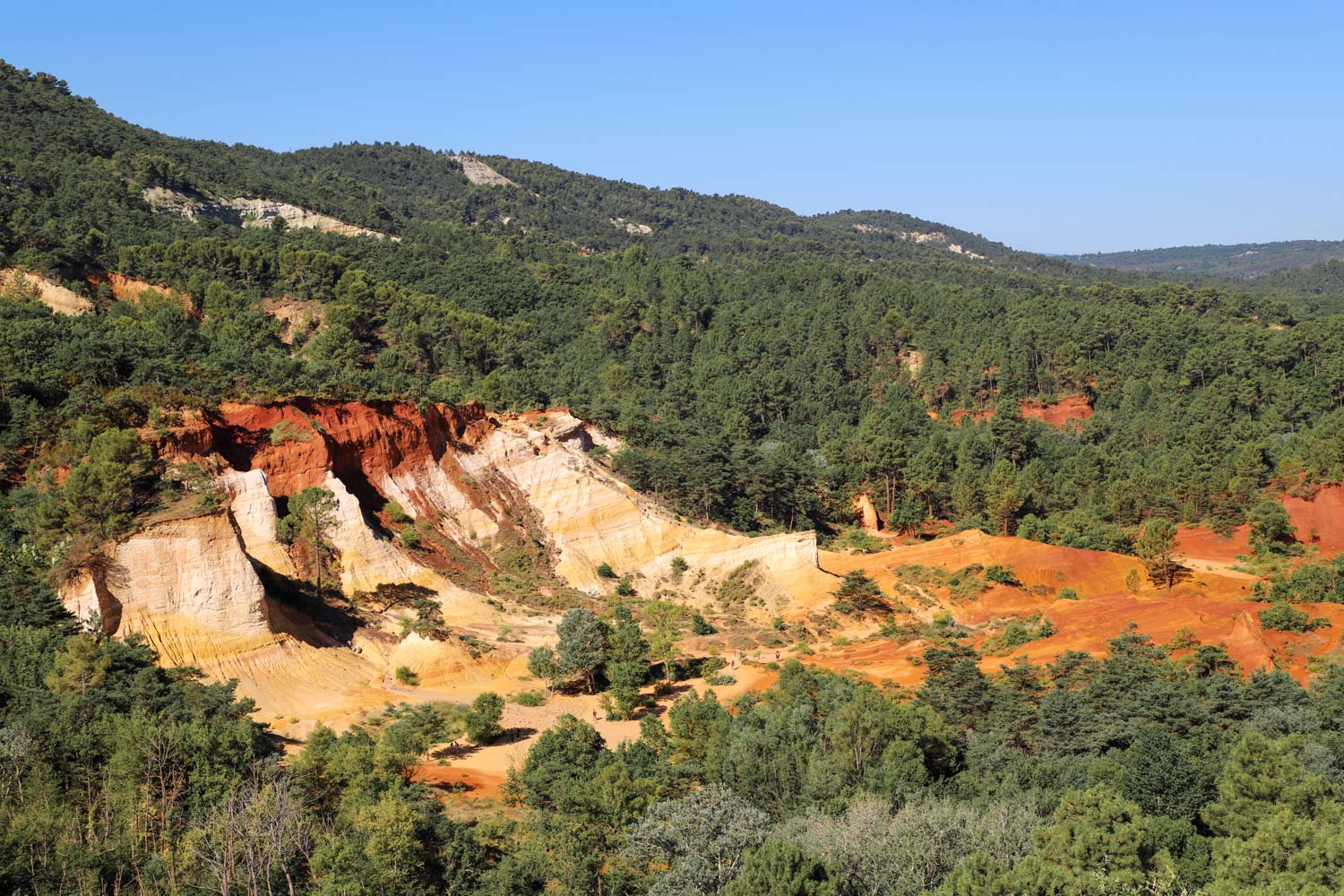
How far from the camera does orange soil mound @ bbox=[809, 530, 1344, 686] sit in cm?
4616

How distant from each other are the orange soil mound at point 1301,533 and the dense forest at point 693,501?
6.44 feet

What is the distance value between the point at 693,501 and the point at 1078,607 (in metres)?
25.0

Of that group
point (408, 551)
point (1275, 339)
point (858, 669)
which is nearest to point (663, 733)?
point (858, 669)

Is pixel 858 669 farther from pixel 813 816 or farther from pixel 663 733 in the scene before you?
pixel 813 816

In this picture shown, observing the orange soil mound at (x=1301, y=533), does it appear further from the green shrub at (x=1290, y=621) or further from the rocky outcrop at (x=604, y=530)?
the rocky outcrop at (x=604, y=530)

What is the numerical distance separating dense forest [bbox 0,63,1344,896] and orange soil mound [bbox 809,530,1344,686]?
359 centimetres

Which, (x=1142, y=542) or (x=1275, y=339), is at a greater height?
A: (x=1275, y=339)

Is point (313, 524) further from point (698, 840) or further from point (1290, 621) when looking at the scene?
point (1290, 621)

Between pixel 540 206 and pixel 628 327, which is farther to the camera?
pixel 540 206

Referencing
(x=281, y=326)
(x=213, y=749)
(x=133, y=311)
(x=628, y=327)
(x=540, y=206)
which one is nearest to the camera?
(x=213, y=749)

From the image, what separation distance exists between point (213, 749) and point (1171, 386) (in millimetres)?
89295

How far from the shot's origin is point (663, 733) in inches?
1474

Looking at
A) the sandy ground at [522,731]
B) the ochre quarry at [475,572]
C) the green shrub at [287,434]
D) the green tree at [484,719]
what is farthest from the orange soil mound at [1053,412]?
the green tree at [484,719]

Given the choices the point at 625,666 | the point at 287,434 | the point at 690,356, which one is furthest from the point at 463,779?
the point at 690,356
